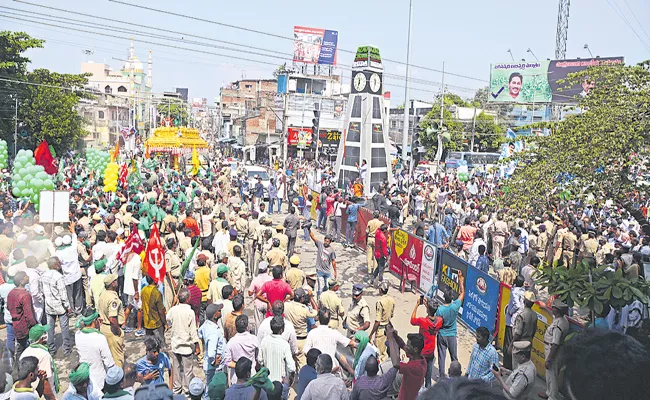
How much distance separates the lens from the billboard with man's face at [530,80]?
48.7 m

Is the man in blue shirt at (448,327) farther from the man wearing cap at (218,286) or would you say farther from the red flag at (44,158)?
the red flag at (44,158)

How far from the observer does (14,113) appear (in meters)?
35.7

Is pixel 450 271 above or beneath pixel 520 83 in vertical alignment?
beneath

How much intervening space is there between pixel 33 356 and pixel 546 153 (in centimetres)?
1035

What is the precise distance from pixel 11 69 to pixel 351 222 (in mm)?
28777

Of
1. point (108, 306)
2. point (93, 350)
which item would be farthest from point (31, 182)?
point (93, 350)

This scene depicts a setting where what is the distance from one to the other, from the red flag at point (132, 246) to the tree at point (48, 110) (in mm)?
30934

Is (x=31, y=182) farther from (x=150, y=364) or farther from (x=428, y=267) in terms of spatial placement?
(x=150, y=364)

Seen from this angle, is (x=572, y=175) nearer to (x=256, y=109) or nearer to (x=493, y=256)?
(x=493, y=256)

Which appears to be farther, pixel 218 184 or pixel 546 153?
pixel 218 184

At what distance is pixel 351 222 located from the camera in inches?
651

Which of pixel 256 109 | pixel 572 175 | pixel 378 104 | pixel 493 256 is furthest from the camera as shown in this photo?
pixel 256 109

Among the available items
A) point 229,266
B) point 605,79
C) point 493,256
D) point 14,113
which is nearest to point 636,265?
point 605,79

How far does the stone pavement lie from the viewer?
27.3 feet
